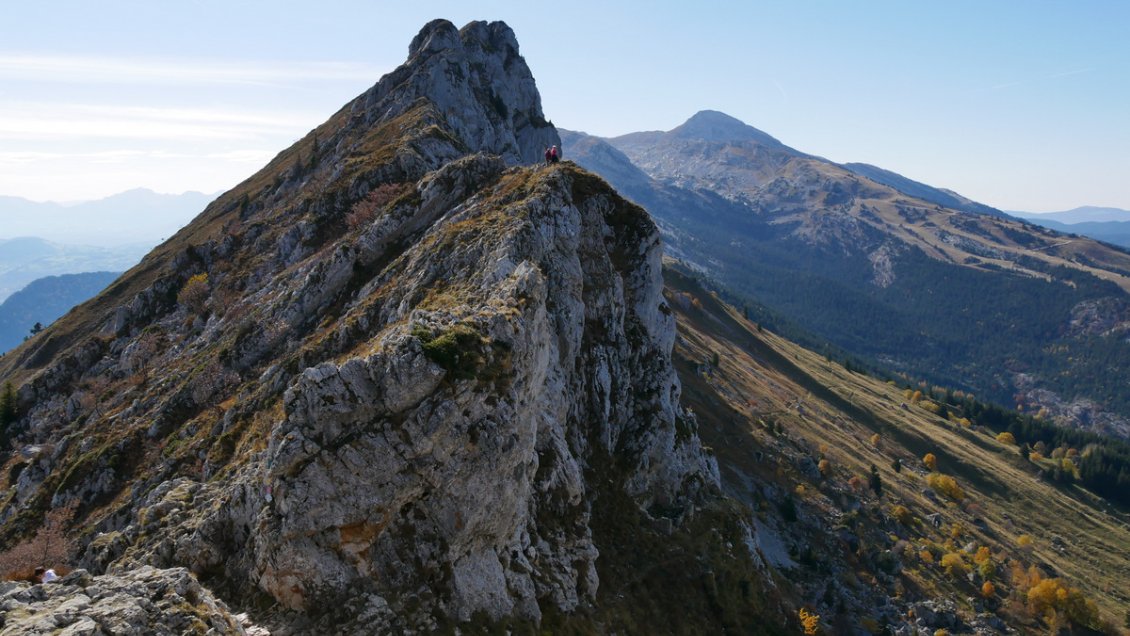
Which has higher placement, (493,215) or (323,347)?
(493,215)

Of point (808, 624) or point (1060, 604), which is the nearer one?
point (808, 624)

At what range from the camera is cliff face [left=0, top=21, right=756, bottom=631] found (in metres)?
27.7

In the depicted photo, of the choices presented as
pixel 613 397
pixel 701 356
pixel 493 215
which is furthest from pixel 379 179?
pixel 701 356

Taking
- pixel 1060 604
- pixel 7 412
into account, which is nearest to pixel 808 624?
pixel 1060 604

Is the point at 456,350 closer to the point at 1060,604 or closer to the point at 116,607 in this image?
the point at 116,607

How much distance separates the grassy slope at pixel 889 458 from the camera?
3848 inches

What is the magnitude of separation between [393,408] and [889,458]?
489 feet

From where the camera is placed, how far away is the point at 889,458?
142875 mm

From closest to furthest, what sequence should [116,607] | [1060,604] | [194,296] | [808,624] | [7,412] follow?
[116,607] → [808,624] → [7,412] → [194,296] → [1060,604]

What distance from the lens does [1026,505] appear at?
478ft

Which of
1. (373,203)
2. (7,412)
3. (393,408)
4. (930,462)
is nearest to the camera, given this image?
(393,408)

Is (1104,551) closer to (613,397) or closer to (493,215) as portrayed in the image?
(613,397)

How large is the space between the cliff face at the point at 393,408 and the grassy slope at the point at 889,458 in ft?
141

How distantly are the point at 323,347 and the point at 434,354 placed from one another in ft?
56.8
